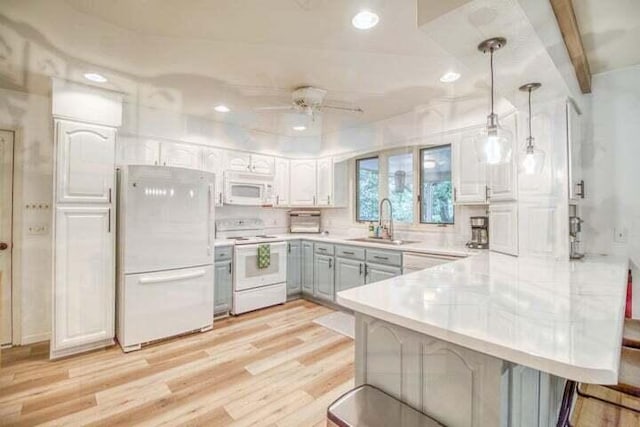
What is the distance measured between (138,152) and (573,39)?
312 centimetres

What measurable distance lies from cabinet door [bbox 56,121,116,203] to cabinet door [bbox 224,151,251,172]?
1.19 m

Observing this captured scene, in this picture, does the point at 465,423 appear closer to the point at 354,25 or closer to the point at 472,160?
the point at 354,25

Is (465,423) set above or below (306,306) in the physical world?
above

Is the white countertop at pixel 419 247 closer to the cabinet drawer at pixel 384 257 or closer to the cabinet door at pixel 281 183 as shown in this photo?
the cabinet drawer at pixel 384 257

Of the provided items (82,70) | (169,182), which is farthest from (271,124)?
(82,70)

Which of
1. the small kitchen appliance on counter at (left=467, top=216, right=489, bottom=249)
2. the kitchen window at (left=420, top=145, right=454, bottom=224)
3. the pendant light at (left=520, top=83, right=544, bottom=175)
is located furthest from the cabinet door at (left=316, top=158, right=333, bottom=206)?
the pendant light at (left=520, top=83, right=544, bottom=175)

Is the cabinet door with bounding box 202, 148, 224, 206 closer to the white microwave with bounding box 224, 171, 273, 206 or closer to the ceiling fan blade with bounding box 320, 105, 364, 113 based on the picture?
the white microwave with bounding box 224, 171, 273, 206

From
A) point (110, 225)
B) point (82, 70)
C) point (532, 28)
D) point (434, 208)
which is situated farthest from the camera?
point (434, 208)

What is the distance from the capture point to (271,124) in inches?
131

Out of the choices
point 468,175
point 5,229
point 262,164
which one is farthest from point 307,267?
point 5,229

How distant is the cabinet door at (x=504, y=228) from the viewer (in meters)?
2.07

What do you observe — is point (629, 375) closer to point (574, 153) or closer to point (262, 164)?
point (574, 153)

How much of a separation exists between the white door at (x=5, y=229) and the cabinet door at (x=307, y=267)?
244 centimetres

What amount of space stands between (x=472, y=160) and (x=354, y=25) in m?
1.61
